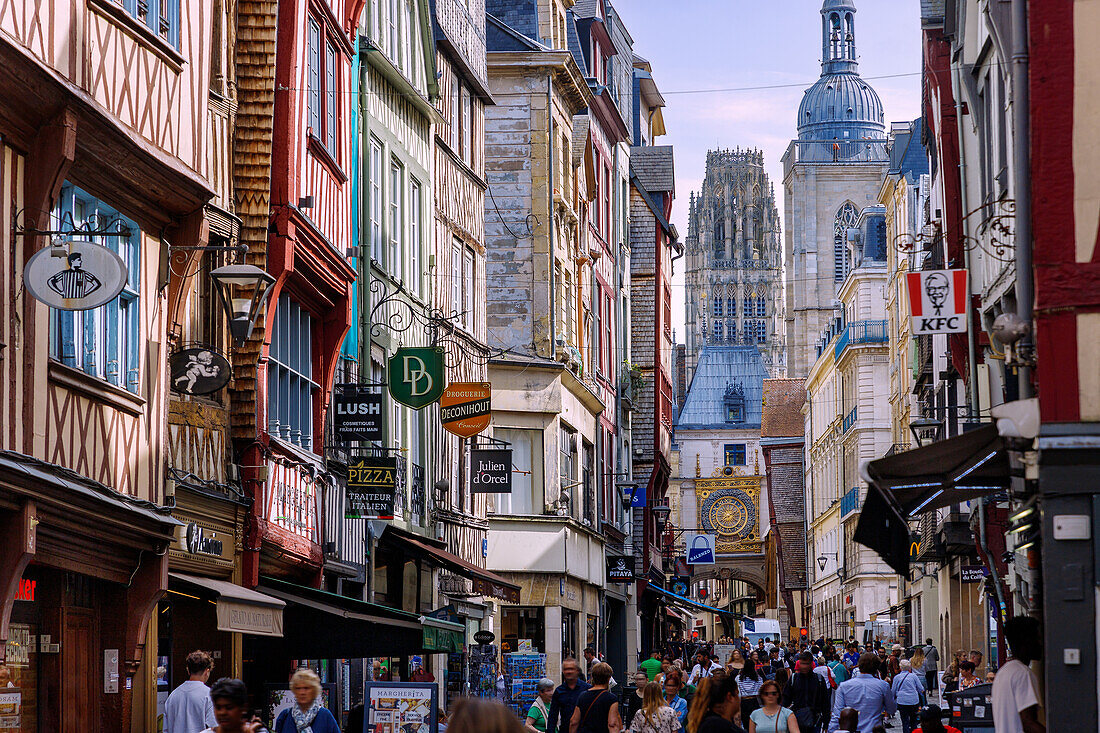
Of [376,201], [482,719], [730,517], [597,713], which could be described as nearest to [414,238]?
[376,201]

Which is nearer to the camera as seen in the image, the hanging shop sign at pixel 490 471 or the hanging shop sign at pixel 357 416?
the hanging shop sign at pixel 357 416

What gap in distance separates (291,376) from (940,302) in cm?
681

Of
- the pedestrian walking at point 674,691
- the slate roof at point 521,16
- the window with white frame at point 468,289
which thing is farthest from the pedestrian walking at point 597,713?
the slate roof at point 521,16

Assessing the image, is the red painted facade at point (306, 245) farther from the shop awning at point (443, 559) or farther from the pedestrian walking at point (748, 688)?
the pedestrian walking at point (748, 688)

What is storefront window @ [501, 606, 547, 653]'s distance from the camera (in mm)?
31344

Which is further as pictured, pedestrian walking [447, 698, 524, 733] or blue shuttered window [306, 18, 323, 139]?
blue shuttered window [306, 18, 323, 139]

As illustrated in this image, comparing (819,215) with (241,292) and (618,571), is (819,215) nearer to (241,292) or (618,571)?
(618,571)

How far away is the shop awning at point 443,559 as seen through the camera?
21.3 metres

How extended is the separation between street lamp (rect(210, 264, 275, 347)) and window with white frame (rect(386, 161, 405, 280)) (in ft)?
22.2

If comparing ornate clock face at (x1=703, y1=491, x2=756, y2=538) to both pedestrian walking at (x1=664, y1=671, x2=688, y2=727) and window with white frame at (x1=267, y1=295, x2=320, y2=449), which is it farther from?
pedestrian walking at (x1=664, y1=671, x2=688, y2=727)

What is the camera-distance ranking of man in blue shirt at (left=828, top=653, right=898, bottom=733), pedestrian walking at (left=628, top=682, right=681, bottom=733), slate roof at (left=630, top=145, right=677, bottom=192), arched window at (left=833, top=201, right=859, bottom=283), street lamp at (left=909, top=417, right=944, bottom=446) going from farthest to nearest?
arched window at (left=833, top=201, right=859, bottom=283) < slate roof at (left=630, top=145, right=677, bottom=192) < street lamp at (left=909, top=417, right=944, bottom=446) < man in blue shirt at (left=828, top=653, right=898, bottom=733) < pedestrian walking at (left=628, top=682, right=681, bottom=733)

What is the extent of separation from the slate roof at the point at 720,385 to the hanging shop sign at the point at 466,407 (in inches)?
4463

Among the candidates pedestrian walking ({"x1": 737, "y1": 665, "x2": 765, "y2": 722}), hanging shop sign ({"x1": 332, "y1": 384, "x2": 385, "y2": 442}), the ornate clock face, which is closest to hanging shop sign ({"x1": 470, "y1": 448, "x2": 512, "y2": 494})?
pedestrian walking ({"x1": 737, "y1": 665, "x2": 765, "y2": 722})

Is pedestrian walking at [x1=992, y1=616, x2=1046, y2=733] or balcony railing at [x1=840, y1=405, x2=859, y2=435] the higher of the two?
balcony railing at [x1=840, y1=405, x2=859, y2=435]
